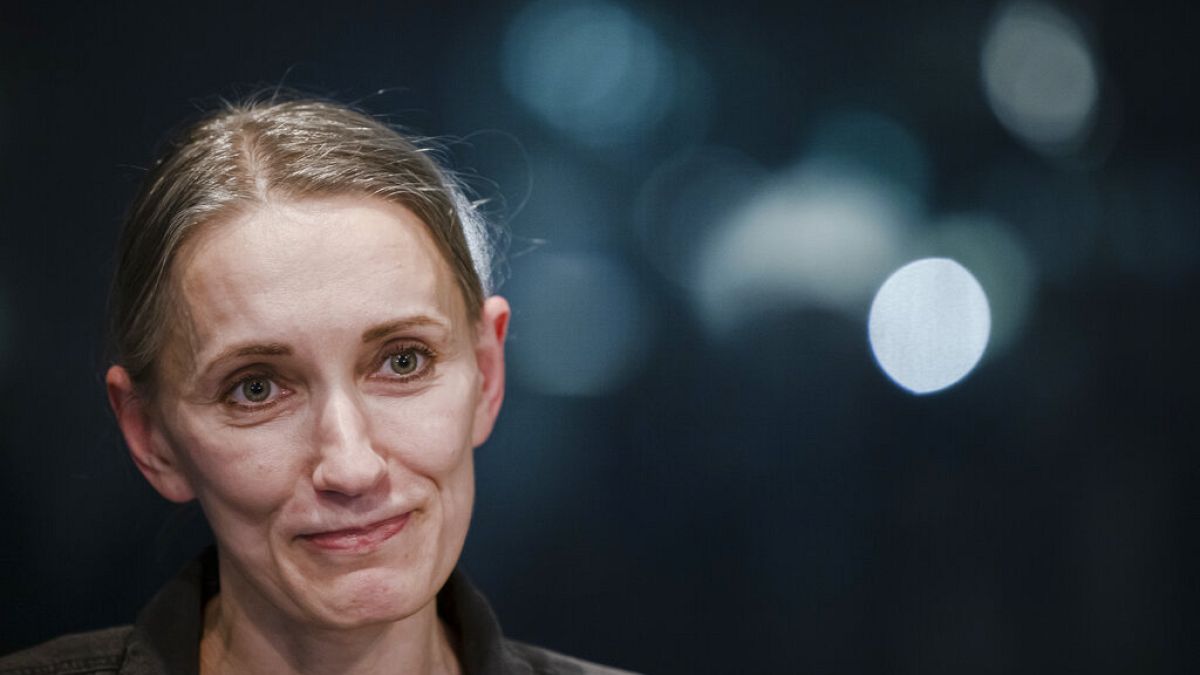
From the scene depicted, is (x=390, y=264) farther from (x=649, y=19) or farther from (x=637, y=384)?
(x=649, y=19)

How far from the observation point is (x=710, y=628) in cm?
194

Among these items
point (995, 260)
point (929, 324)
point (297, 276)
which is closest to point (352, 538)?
point (297, 276)

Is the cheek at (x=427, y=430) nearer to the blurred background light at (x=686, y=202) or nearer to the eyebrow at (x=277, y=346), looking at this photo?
the eyebrow at (x=277, y=346)

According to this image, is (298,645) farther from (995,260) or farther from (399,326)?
(995,260)

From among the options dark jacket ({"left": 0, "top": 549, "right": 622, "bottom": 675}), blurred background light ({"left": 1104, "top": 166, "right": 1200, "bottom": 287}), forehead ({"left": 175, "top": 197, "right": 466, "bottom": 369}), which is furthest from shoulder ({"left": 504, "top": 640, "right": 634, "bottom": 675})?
blurred background light ({"left": 1104, "top": 166, "right": 1200, "bottom": 287})

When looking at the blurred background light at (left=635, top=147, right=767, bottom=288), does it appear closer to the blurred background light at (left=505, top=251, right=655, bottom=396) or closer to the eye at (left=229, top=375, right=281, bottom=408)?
the blurred background light at (left=505, top=251, right=655, bottom=396)

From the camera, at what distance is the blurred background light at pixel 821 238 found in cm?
195

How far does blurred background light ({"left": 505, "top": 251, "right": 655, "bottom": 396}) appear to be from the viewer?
6.36 feet

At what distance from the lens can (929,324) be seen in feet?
6.44

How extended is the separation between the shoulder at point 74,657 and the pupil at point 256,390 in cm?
39

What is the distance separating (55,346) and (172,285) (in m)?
0.47

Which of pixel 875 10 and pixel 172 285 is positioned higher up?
pixel 875 10

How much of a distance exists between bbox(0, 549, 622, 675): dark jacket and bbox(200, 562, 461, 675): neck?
0.12 ft

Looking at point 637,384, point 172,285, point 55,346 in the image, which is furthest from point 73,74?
point 637,384
